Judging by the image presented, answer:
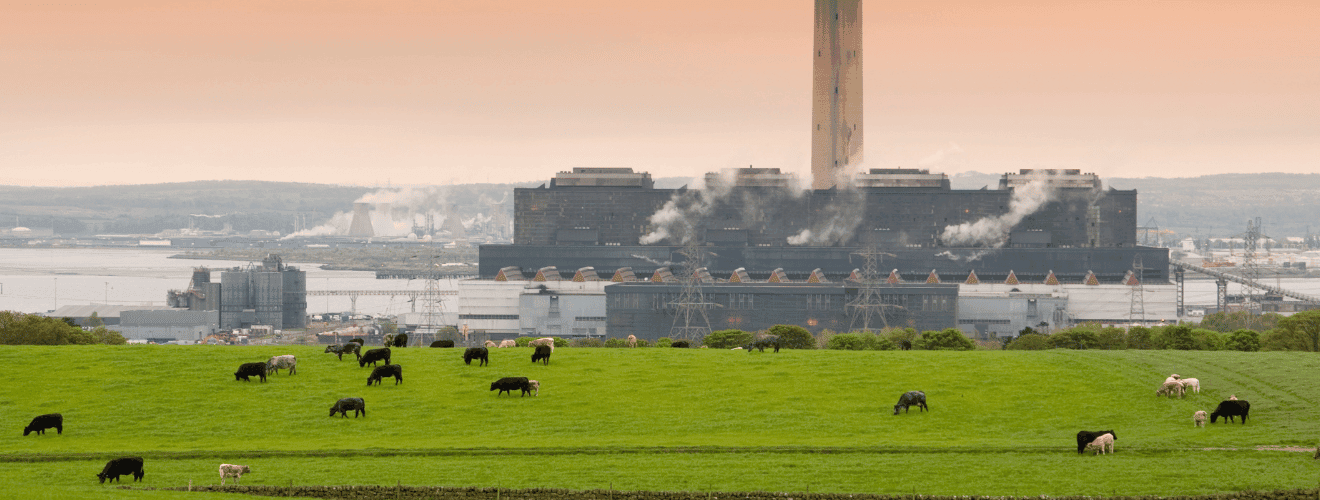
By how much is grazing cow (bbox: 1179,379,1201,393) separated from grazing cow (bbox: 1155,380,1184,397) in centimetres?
19

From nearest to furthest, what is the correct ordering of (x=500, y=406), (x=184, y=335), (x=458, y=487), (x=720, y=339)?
(x=458, y=487)
(x=500, y=406)
(x=720, y=339)
(x=184, y=335)

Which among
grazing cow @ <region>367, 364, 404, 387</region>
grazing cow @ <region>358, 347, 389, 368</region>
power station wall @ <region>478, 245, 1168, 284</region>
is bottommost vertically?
grazing cow @ <region>367, 364, 404, 387</region>

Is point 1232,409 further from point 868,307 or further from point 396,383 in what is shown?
point 868,307

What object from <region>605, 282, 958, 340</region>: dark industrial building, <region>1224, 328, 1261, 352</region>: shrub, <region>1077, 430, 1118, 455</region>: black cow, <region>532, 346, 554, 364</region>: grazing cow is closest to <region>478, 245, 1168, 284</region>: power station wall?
<region>605, 282, 958, 340</region>: dark industrial building

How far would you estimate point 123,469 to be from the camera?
3344cm

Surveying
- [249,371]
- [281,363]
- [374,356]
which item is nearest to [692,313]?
[374,356]

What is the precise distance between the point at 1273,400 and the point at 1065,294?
139 m

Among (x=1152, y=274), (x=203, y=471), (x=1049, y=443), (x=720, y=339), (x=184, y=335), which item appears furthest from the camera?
(x=1152, y=274)

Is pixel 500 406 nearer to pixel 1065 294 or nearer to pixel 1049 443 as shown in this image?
pixel 1049 443

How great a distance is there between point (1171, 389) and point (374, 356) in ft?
97.2

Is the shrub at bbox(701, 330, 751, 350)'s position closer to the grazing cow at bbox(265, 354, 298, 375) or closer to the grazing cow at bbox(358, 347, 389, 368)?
the grazing cow at bbox(358, 347, 389, 368)

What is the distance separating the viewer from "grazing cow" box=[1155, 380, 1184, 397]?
4491 centimetres

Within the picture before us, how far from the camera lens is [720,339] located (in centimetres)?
7375

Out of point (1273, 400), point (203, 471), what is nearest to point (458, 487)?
point (203, 471)
